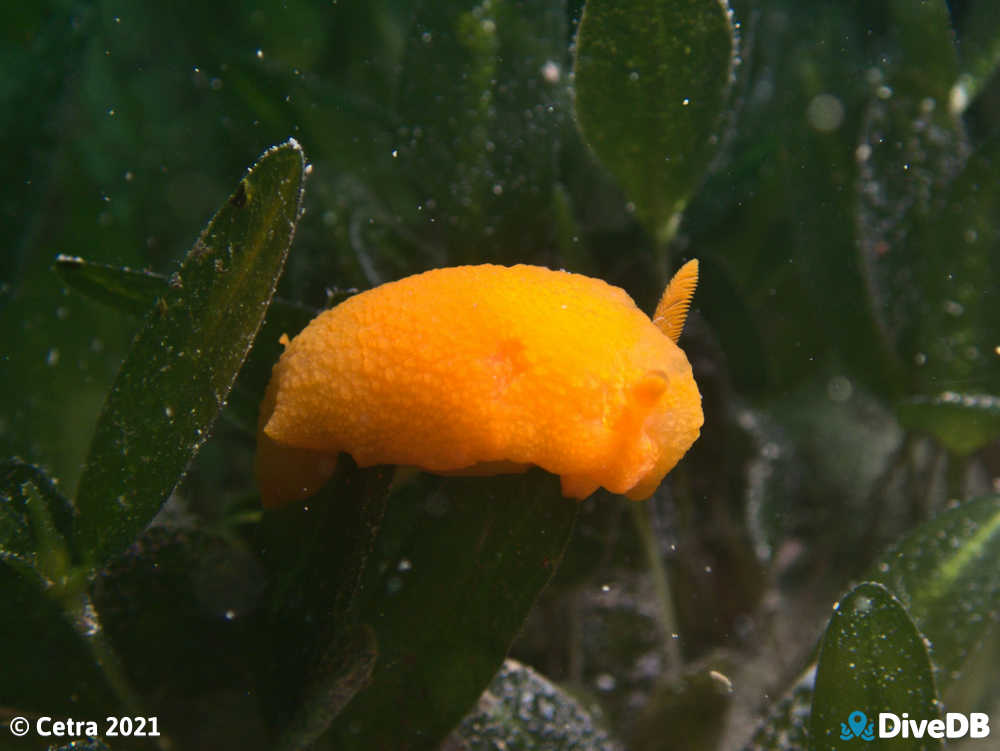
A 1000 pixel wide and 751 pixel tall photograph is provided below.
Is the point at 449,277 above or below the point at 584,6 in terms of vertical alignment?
below

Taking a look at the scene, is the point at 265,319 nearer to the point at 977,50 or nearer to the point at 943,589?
the point at 943,589

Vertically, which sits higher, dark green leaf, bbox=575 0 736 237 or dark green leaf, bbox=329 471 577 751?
dark green leaf, bbox=575 0 736 237

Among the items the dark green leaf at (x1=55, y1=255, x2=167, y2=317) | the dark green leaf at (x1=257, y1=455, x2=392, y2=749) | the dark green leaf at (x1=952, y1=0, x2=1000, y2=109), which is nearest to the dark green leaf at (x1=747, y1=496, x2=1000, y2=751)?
the dark green leaf at (x1=257, y1=455, x2=392, y2=749)

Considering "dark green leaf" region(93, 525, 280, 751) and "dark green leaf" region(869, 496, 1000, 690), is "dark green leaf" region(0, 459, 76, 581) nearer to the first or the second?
"dark green leaf" region(93, 525, 280, 751)

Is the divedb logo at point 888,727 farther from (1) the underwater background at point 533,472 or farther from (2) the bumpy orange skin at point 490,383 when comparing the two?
(2) the bumpy orange skin at point 490,383

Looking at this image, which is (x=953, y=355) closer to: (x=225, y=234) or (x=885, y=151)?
(x=885, y=151)

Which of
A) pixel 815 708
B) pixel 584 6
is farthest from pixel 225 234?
pixel 815 708
